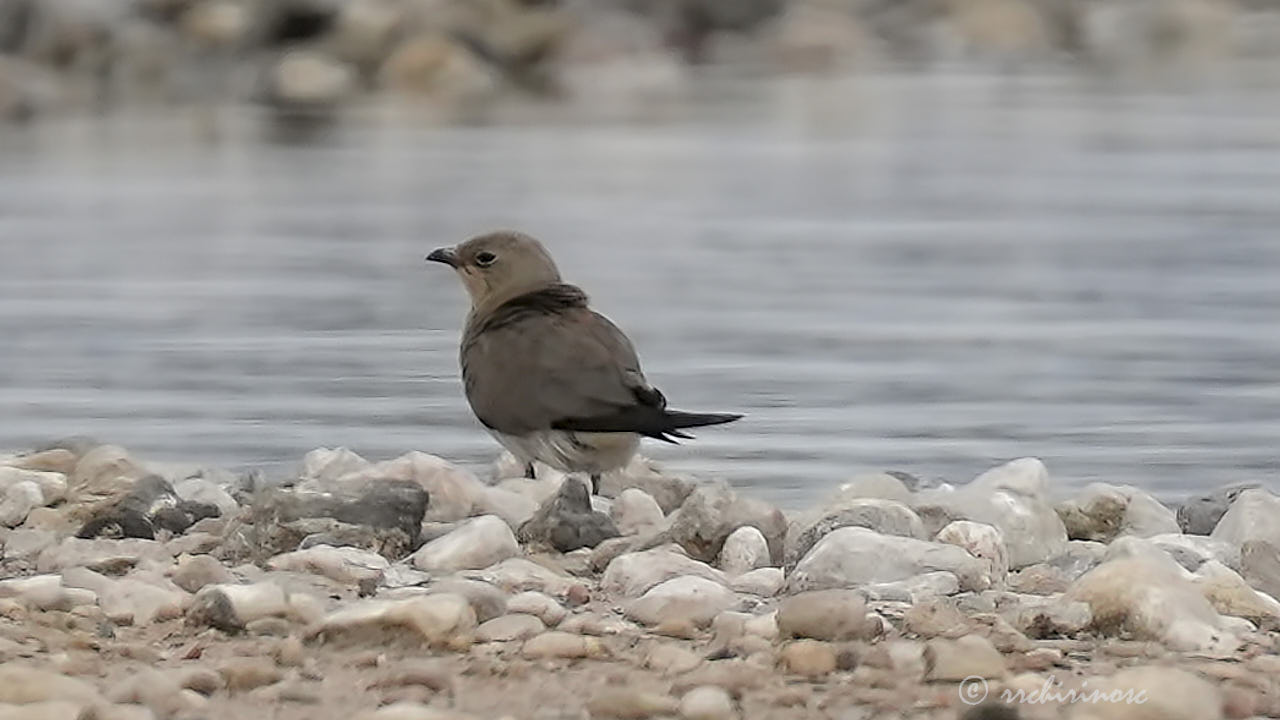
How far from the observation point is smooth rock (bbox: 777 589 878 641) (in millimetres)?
3416

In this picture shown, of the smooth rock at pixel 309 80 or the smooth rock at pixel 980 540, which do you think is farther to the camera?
the smooth rock at pixel 309 80

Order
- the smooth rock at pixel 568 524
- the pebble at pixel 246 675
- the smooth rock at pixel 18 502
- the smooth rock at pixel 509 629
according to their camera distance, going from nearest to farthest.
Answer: the pebble at pixel 246 675 → the smooth rock at pixel 509 629 → the smooth rock at pixel 568 524 → the smooth rock at pixel 18 502

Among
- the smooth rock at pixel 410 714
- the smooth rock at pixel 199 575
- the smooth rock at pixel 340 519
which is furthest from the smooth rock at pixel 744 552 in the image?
the smooth rock at pixel 410 714

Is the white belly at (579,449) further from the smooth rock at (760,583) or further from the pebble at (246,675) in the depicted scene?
the pebble at (246,675)

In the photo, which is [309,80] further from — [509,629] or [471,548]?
[509,629]

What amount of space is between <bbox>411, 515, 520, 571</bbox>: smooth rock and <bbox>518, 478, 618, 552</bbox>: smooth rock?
0.13m

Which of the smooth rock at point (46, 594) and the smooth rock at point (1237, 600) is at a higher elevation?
the smooth rock at point (46, 594)

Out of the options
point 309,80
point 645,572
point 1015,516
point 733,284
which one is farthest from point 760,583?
point 309,80

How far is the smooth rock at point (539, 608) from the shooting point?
362 cm

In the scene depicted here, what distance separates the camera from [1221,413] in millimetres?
6156

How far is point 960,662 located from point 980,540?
108 cm

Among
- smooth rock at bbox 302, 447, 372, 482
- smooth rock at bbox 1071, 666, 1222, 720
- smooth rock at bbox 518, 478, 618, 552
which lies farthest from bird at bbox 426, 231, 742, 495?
smooth rock at bbox 1071, 666, 1222, 720

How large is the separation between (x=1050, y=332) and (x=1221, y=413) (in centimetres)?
125

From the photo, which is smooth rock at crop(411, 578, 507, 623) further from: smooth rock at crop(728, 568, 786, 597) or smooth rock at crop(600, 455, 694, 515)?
smooth rock at crop(600, 455, 694, 515)
